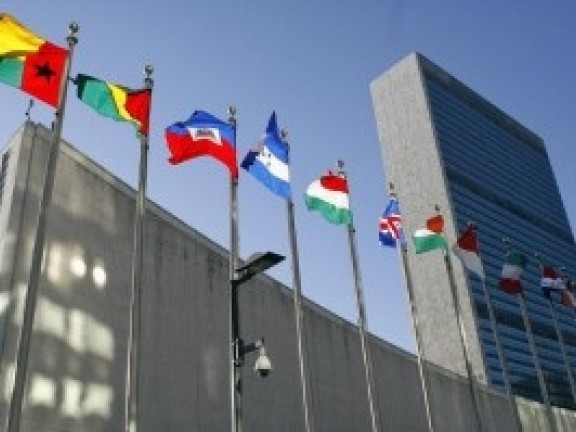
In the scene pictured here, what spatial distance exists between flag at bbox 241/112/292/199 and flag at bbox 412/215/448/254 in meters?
8.81

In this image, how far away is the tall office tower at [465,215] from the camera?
502 ft

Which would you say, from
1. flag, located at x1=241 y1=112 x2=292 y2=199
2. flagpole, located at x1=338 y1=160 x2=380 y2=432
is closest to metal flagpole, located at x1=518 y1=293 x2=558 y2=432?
flagpole, located at x1=338 y1=160 x2=380 y2=432

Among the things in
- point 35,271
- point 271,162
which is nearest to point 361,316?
point 271,162

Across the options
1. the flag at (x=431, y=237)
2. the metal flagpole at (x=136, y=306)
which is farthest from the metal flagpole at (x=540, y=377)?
the metal flagpole at (x=136, y=306)

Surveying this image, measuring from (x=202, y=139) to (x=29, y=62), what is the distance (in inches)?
205

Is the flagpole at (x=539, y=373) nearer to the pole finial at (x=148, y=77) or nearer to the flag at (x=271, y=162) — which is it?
the flag at (x=271, y=162)

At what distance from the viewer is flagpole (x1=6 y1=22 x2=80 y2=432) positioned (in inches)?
539

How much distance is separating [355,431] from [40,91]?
25.7 m

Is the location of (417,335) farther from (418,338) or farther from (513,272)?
(513,272)

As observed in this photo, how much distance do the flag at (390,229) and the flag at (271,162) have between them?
231 inches

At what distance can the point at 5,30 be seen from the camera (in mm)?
17062

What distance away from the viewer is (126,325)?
25.4 meters

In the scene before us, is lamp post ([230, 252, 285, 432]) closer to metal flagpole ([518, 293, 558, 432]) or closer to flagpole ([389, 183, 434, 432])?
flagpole ([389, 183, 434, 432])

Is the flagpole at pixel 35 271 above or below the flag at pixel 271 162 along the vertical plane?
below
